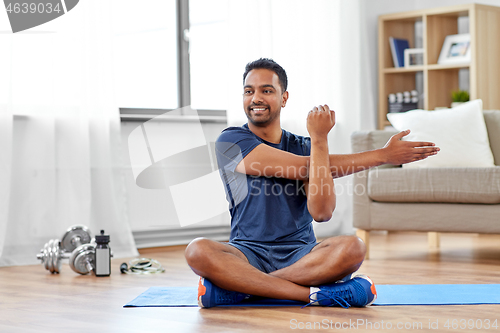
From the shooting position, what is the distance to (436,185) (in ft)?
9.92

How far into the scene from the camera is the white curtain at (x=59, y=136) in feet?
10.5

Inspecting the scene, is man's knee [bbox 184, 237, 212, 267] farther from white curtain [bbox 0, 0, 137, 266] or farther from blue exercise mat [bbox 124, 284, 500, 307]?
white curtain [bbox 0, 0, 137, 266]

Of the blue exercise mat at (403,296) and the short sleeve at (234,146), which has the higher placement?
the short sleeve at (234,146)

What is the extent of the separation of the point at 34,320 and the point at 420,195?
6.19 feet

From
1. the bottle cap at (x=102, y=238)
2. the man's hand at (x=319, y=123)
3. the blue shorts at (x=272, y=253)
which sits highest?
the man's hand at (x=319, y=123)

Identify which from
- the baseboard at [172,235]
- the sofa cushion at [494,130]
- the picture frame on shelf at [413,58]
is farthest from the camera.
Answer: the picture frame on shelf at [413,58]

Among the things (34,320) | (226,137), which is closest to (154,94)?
(226,137)

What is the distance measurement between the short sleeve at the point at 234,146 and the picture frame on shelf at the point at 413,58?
305 cm

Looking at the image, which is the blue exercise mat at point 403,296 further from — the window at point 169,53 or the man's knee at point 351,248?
the window at point 169,53

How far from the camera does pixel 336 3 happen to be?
4.57m

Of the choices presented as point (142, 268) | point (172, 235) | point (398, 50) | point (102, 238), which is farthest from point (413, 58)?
point (102, 238)

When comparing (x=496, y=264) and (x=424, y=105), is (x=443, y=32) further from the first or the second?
(x=496, y=264)

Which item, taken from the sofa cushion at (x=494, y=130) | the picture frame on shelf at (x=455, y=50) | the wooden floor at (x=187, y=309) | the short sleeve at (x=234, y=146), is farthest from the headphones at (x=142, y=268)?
the picture frame on shelf at (x=455, y=50)

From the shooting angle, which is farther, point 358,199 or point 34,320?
point 358,199
